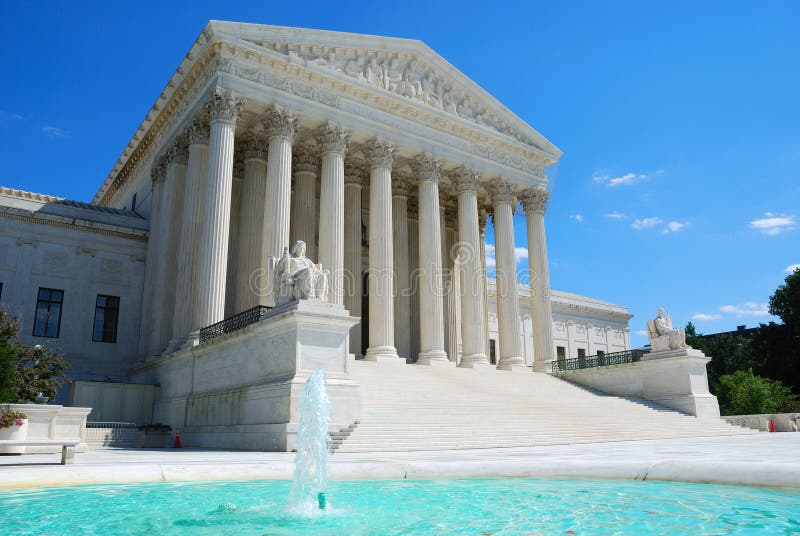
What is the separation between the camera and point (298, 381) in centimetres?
1859

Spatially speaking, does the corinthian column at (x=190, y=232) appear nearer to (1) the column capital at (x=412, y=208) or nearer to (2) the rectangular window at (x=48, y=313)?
(2) the rectangular window at (x=48, y=313)

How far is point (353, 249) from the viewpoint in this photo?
35812 millimetres

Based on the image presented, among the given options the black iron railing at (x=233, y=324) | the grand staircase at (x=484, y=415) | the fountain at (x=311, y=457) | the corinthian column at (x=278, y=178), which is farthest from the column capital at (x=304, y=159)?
the fountain at (x=311, y=457)

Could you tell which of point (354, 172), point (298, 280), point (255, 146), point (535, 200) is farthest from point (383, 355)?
point (535, 200)

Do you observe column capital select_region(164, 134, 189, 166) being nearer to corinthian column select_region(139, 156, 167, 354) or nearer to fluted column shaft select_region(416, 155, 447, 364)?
corinthian column select_region(139, 156, 167, 354)

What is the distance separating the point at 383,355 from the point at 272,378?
10305 mm

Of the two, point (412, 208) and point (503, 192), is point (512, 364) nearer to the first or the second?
point (503, 192)

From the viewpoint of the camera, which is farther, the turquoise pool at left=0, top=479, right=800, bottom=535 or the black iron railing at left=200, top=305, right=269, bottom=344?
the black iron railing at left=200, top=305, right=269, bottom=344

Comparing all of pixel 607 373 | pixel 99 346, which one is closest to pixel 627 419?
pixel 607 373

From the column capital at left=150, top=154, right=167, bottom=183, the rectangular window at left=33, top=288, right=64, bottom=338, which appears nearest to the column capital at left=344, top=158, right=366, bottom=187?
the column capital at left=150, top=154, right=167, bottom=183

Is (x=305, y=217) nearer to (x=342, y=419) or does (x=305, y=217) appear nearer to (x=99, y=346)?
(x=99, y=346)

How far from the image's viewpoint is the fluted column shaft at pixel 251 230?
31219 mm

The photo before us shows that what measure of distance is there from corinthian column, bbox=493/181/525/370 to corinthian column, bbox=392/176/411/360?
5426 mm

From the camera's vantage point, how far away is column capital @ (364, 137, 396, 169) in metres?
32.9
